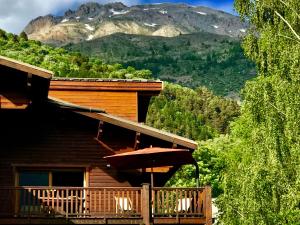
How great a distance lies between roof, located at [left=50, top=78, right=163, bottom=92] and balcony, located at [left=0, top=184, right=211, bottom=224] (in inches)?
222

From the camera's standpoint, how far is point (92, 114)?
2188 cm

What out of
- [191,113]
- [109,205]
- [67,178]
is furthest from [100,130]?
[191,113]

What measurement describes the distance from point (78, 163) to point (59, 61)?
10669 centimetres

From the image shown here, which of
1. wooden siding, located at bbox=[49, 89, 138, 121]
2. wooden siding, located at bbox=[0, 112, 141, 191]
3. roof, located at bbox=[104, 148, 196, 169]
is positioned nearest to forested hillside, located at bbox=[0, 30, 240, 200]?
wooden siding, located at bbox=[49, 89, 138, 121]

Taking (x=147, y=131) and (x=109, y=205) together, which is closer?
(x=109, y=205)

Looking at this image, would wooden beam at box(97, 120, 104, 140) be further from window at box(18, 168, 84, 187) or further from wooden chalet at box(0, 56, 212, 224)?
window at box(18, 168, 84, 187)

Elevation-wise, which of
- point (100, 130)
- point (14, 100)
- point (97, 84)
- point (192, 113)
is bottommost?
point (100, 130)

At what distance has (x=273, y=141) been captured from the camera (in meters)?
21.7

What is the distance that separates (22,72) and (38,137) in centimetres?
317

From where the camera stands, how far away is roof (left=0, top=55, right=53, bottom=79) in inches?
748

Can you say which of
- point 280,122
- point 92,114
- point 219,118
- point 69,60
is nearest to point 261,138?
point 280,122

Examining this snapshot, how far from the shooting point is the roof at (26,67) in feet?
62.3

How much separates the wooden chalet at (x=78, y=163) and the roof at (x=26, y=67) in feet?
0.09

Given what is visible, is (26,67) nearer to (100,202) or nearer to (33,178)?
(100,202)
